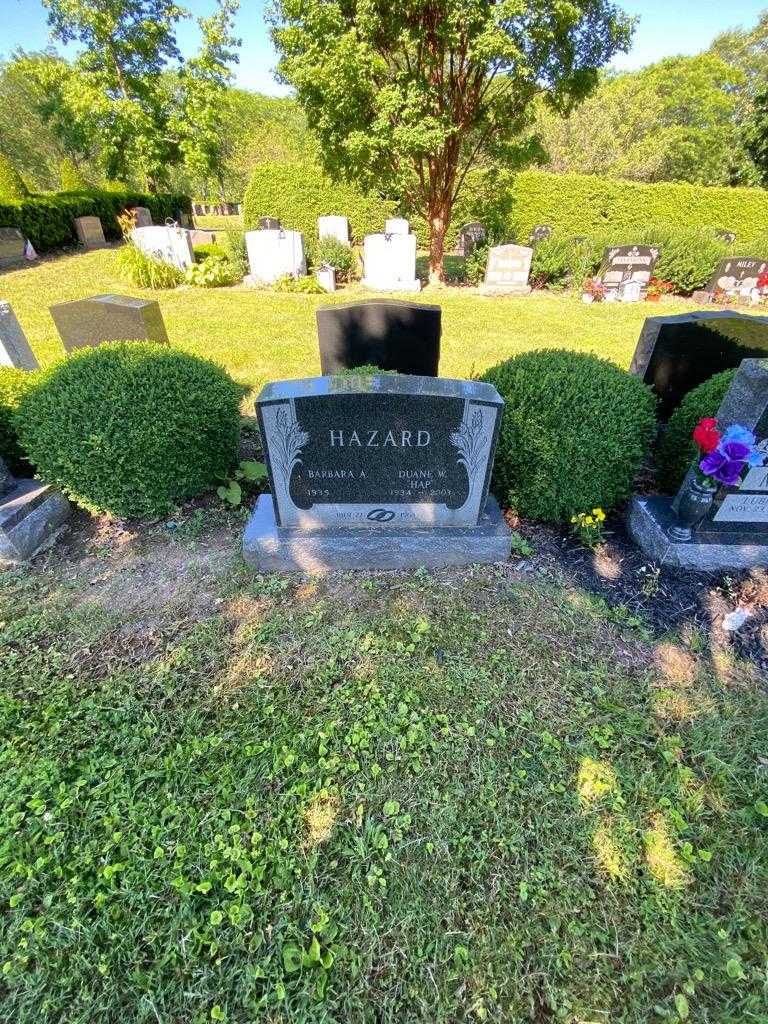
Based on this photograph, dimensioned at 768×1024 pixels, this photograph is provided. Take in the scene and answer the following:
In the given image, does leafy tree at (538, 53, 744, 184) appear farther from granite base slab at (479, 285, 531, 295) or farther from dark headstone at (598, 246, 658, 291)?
granite base slab at (479, 285, 531, 295)

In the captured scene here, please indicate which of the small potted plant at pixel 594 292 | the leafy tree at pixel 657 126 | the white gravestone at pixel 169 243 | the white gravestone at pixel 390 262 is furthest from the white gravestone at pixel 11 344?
the leafy tree at pixel 657 126

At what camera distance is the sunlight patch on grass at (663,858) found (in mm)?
1812

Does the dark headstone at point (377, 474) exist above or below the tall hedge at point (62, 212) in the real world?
below

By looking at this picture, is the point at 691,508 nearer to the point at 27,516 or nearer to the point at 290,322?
the point at 27,516

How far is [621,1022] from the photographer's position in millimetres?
1520

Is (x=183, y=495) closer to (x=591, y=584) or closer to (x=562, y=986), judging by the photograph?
(x=591, y=584)

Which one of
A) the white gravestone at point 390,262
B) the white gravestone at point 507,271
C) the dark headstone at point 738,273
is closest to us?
the dark headstone at point 738,273

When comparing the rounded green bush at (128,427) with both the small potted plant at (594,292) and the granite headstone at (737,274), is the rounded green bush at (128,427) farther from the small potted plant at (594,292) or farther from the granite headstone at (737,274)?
the granite headstone at (737,274)

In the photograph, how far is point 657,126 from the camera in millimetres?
34594

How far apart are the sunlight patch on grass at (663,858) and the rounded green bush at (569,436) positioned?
2.06m

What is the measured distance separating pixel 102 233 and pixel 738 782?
23030 mm

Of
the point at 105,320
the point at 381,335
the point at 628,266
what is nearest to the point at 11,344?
the point at 105,320

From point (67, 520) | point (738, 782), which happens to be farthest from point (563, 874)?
point (67, 520)

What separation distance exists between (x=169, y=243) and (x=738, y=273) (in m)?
14.9
